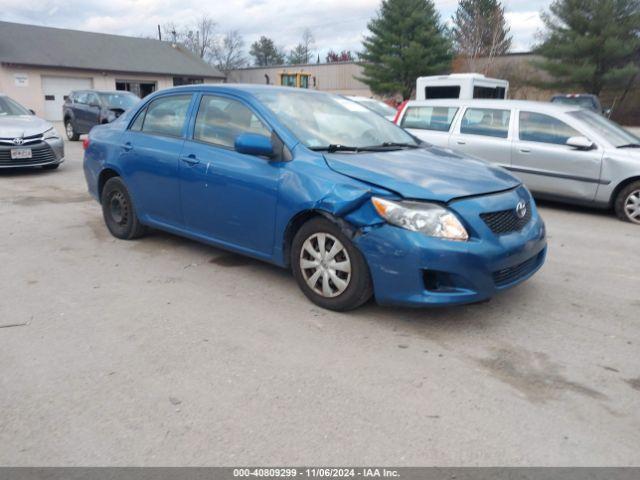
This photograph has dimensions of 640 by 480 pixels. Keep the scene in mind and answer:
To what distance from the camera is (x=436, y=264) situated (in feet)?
12.0

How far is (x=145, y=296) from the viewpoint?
4.48 metres

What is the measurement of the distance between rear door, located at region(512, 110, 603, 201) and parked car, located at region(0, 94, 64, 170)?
27.7ft

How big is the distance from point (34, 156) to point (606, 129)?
976cm

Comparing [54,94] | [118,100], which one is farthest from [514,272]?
[54,94]

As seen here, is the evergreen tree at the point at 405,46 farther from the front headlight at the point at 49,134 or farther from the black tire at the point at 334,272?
the black tire at the point at 334,272

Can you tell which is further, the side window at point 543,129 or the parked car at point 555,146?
the side window at point 543,129

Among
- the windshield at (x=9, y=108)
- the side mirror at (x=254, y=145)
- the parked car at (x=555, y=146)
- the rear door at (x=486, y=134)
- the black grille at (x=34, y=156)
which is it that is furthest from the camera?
the windshield at (x=9, y=108)

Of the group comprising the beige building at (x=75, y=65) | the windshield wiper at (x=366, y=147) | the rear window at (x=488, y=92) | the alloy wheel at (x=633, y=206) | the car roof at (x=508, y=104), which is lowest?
the alloy wheel at (x=633, y=206)

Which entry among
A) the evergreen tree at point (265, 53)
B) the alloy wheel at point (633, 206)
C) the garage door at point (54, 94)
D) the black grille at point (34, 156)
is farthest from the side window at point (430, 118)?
the evergreen tree at point (265, 53)

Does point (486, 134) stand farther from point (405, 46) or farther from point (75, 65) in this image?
point (75, 65)

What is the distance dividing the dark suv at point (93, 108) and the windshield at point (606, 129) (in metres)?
12.5

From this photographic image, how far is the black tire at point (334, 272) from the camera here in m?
3.89

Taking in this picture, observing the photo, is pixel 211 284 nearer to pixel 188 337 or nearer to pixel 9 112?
pixel 188 337

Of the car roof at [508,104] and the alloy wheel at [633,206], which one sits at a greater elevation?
the car roof at [508,104]
